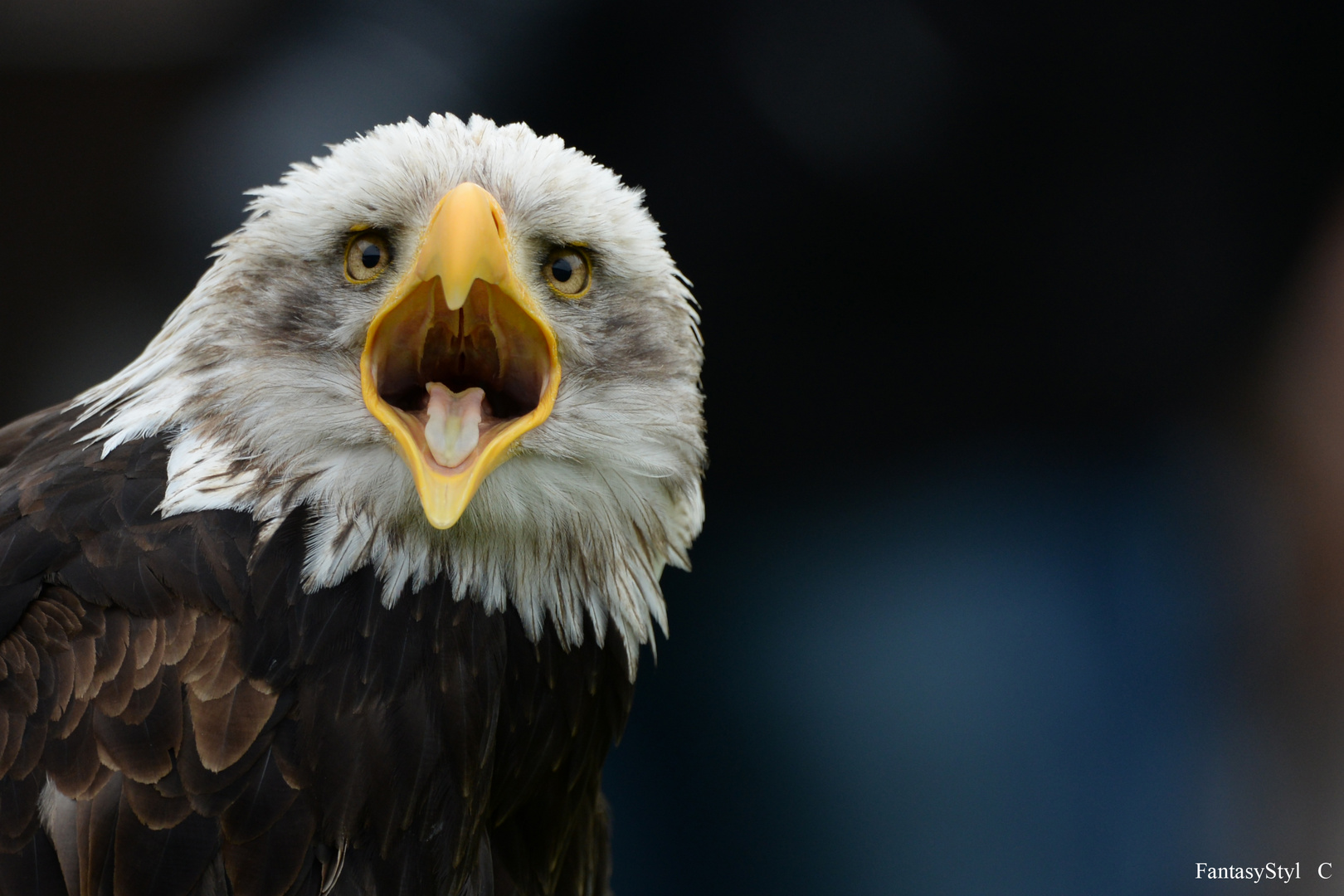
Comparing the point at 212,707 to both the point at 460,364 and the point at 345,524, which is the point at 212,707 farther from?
the point at 460,364

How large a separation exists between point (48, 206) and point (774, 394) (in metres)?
1.50

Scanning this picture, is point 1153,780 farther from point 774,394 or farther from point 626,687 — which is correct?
point 626,687

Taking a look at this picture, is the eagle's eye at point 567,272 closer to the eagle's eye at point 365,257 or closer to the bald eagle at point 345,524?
the bald eagle at point 345,524

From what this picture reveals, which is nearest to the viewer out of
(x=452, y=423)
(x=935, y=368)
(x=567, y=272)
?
(x=452, y=423)

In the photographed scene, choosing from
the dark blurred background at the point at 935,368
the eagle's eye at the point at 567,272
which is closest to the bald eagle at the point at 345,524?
the eagle's eye at the point at 567,272

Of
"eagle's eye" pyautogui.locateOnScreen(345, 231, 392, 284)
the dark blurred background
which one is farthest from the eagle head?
the dark blurred background

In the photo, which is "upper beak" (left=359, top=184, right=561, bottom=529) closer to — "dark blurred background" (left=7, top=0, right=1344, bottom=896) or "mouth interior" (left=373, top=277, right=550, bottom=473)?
"mouth interior" (left=373, top=277, right=550, bottom=473)

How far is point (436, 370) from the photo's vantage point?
773 mm

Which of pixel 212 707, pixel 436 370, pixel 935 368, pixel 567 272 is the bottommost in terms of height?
pixel 212 707

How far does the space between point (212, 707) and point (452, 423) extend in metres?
0.27

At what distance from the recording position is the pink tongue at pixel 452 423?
69 cm

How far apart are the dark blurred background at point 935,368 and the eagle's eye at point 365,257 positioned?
1073 millimetres

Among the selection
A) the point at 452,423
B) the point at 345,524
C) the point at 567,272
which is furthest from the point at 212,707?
the point at 567,272

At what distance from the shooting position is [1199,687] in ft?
5.98
